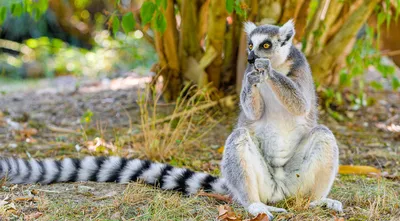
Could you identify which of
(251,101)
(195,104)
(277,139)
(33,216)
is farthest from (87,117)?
(277,139)

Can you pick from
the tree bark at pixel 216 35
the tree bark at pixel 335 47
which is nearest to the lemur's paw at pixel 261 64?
the tree bark at pixel 216 35

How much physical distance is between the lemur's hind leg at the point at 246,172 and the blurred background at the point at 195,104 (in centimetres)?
30

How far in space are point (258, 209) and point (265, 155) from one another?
1.74 ft

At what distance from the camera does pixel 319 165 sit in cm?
433

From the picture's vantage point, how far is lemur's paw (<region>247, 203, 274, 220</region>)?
4.14 meters

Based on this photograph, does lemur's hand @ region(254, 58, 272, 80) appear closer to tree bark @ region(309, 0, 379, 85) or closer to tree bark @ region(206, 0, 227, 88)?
tree bark @ region(206, 0, 227, 88)

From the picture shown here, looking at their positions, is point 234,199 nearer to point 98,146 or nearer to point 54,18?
point 98,146

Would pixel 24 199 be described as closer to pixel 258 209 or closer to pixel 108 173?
pixel 108 173

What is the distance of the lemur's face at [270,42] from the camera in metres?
4.33

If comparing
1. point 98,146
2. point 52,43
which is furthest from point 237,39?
point 52,43

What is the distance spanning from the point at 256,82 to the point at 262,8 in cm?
269

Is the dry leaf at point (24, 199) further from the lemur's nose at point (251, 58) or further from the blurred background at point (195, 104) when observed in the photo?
the lemur's nose at point (251, 58)

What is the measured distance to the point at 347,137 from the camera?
7070mm

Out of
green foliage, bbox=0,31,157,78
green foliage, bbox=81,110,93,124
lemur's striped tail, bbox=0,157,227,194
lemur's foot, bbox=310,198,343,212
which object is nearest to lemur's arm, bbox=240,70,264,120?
lemur's striped tail, bbox=0,157,227,194
